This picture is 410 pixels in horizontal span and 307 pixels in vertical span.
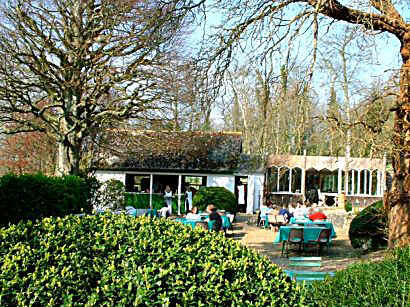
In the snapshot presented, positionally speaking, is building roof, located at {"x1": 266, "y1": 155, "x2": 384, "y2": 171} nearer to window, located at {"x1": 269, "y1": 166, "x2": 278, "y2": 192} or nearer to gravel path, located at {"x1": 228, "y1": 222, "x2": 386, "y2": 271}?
window, located at {"x1": 269, "y1": 166, "x2": 278, "y2": 192}

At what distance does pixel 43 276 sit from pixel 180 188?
23572mm

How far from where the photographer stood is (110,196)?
2095 cm

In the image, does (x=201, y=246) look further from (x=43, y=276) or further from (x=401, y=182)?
(x=401, y=182)

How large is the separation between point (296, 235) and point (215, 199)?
886 cm

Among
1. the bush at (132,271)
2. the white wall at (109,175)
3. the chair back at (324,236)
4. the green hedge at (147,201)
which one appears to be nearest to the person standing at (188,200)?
the green hedge at (147,201)

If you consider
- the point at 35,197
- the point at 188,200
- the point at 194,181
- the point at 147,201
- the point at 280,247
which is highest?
the point at 194,181

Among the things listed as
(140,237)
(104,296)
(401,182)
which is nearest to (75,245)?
(140,237)

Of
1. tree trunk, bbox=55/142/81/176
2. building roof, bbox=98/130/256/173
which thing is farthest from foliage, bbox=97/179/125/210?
building roof, bbox=98/130/256/173

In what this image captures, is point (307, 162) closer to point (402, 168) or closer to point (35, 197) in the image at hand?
point (35, 197)

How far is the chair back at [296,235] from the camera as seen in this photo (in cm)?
1310

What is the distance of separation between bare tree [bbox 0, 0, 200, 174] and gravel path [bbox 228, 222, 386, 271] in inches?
252

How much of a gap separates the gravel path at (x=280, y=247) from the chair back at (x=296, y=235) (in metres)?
0.61

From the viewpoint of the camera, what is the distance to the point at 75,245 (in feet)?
12.0

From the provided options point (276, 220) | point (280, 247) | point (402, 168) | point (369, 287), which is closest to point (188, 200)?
point (276, 220)
